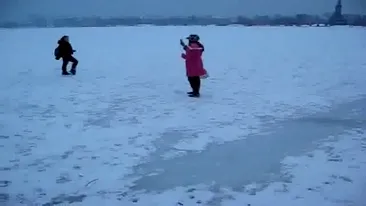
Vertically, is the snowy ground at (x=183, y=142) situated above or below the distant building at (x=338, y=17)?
below

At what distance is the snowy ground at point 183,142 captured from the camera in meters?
4.65

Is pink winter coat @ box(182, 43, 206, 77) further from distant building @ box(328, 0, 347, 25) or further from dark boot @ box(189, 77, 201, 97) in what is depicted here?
distant building @ box(328, 0, 347, 25)

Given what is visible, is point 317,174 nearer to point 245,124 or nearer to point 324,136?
point 324,136

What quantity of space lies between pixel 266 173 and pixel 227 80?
784 cm

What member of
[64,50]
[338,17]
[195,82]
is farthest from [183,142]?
[338,17]

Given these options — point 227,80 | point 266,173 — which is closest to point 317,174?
point 266,173

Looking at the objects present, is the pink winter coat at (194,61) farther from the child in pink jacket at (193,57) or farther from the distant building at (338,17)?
the distant building at (338,17)

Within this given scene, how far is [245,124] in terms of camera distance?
24.4 ft

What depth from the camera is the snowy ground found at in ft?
15.3

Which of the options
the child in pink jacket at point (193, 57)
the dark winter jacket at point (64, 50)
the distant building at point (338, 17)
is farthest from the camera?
the distant building at point (338, 17)

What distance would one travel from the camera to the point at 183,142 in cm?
642

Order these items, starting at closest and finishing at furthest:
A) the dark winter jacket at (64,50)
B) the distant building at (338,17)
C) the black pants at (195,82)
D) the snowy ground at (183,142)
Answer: the snowy ground at (183,142) → the black pants at (195,82) → the dark winter jacket at (64,50) → the distant building at (338,17)

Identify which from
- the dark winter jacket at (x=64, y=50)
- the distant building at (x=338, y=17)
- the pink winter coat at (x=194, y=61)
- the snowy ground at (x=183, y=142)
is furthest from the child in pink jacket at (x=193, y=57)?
the distant building at (x=338, y=17)

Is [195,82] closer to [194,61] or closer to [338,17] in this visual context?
[194,61]
